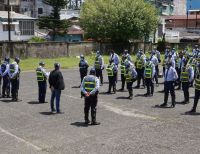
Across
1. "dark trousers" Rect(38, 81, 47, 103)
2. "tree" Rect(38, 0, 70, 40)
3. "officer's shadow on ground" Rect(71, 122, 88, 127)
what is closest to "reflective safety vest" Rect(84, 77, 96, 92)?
"officer's shadow on ground" Rect(71, 122, 88, 127)

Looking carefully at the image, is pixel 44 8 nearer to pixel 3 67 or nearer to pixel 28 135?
pixel 3 67

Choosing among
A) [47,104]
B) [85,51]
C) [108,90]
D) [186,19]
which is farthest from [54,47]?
[186,19]

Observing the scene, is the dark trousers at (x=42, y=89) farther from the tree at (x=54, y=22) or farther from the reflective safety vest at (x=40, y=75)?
the tree at (x=54, y=22)

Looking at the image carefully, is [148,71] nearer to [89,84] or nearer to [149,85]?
[149,85]

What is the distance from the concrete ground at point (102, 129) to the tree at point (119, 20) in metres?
33.3

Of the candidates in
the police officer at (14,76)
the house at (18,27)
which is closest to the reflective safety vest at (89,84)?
the police officer at (14,76)

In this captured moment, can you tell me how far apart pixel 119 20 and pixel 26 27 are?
24.0m

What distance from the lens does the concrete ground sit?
12.7 m

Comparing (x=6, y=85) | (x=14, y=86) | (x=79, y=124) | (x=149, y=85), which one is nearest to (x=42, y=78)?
(x=14, y=86)

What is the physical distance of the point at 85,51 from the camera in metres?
48.8

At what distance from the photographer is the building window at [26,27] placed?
7219cm

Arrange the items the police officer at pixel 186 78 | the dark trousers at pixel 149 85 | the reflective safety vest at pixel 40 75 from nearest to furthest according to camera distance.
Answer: the reflective safety vest at pixel 40 75, the police officer at pixel 186 78, the dark trousers at pixel 149 85

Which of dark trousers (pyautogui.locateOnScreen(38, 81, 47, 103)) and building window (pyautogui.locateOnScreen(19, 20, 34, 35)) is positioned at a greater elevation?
building window (pyautogui.locateOnScreen(19, 20, 34, 35))

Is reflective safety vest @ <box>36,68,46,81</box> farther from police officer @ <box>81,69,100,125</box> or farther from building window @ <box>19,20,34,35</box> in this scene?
building window @ <box>19,20,34,35</box>
